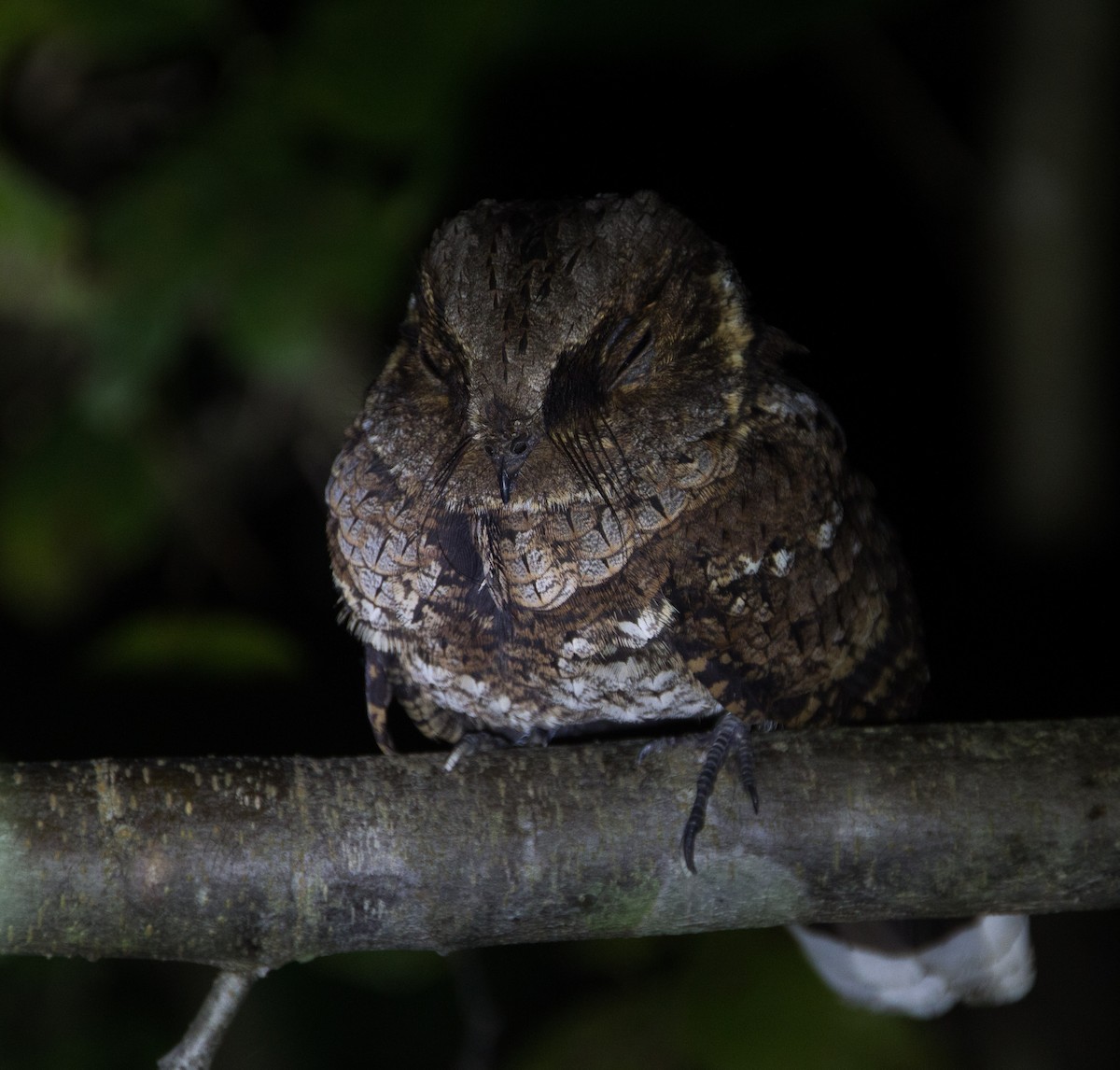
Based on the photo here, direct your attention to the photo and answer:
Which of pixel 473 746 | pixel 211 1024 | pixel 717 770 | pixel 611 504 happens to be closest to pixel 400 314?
pixel 611 504

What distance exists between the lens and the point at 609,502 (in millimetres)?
1269

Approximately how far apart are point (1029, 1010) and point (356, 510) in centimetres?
186

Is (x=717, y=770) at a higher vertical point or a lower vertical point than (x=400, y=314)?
lower

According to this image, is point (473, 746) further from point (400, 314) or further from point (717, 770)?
point (400, 314)

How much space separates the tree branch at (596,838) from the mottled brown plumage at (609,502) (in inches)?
3.2

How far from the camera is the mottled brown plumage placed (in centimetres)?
116

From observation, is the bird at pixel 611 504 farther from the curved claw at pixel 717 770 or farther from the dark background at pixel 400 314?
the dark background at pixel 400 314

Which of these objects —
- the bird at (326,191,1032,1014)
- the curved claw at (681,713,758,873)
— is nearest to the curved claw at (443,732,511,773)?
the bird at (326,191,1032,1014)

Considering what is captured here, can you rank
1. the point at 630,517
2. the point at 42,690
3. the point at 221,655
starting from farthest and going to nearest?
the point at 42,690 → the point at 221,655 → the point at 630,517

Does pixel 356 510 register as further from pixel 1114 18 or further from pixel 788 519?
pixel 1114 18

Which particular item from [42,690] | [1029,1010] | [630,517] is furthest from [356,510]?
[1029,1010]

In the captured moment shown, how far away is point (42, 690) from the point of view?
6.96ft

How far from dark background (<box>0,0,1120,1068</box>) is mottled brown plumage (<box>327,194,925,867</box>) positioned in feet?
0.46

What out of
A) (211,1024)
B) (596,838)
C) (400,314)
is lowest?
(211,1024)
